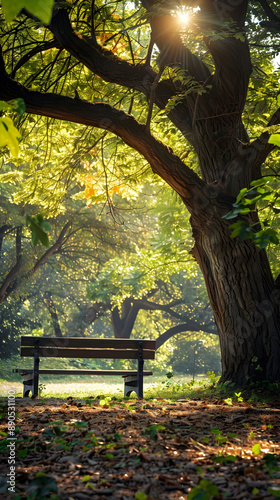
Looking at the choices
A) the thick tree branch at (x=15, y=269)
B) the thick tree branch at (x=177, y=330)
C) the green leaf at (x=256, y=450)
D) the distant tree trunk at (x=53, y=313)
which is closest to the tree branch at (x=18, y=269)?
the thick tree branch at (x=15, y=269)

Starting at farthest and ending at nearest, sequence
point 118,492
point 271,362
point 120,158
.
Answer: point 120,158, point 271,362, point 118,492

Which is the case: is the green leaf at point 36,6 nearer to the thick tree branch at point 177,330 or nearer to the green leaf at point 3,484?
the green leaf at point 3,484

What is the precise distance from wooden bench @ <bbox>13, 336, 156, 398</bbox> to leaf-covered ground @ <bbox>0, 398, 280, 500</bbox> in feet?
8.82

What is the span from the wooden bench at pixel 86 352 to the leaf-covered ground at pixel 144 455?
2690mm

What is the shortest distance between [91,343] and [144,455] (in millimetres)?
4794

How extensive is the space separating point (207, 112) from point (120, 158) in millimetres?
2430

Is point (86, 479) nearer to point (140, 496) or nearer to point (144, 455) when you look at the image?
point (140, 496)

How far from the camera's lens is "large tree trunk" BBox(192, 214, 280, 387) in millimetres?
6152

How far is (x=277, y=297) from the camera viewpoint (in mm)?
6340

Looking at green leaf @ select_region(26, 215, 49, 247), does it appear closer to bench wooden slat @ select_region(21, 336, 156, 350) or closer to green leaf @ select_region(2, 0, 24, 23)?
green leaf @ select_region(2, 0, 24, 23)

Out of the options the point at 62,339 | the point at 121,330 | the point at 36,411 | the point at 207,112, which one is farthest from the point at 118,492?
the point at 121,330

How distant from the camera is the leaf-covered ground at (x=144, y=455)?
230cm

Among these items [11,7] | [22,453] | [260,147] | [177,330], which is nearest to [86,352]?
[260,147]

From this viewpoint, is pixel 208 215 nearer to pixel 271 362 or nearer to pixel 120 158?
pixel 271 362
